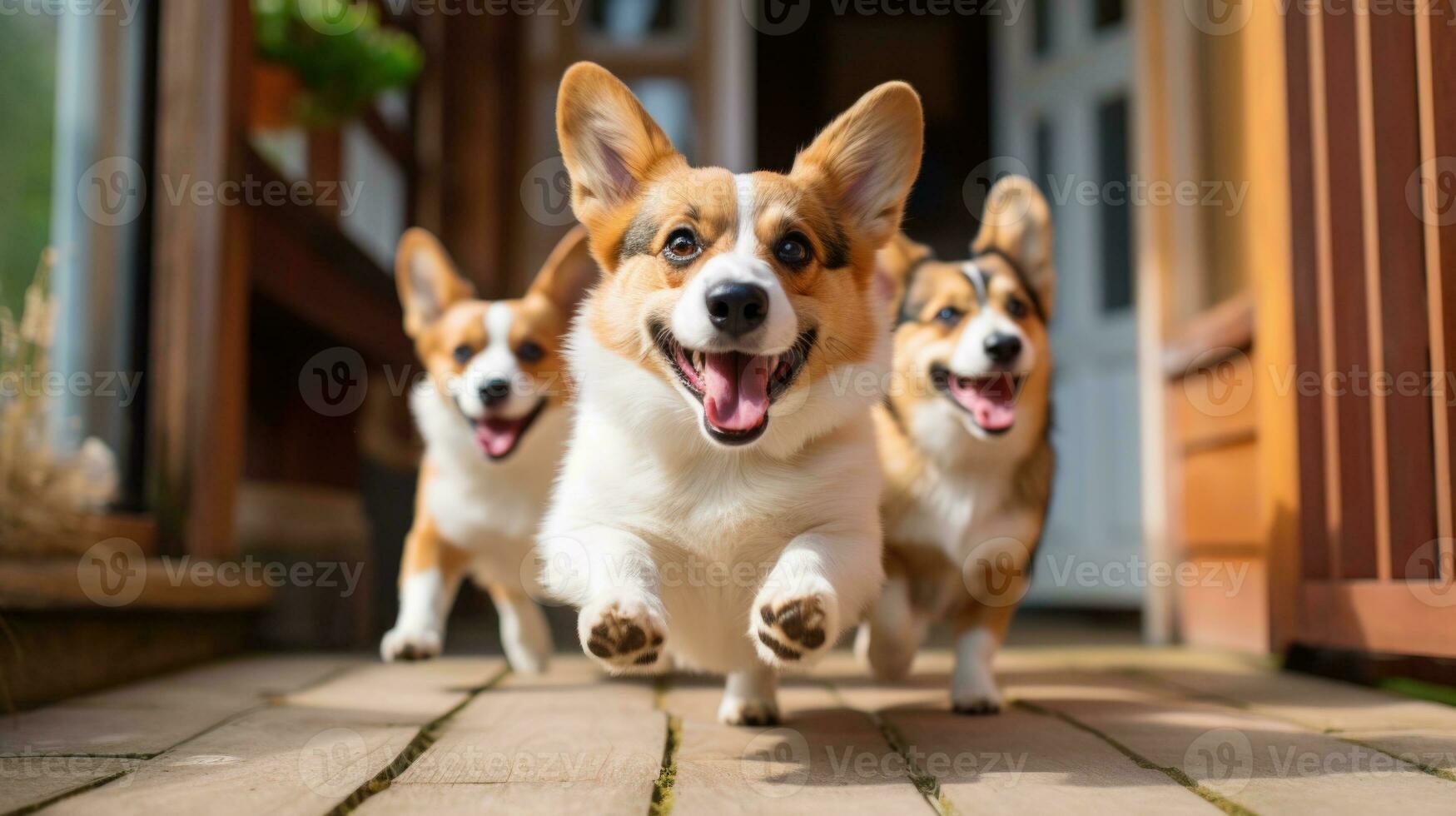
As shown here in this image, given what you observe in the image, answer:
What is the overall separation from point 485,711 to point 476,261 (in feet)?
12.8

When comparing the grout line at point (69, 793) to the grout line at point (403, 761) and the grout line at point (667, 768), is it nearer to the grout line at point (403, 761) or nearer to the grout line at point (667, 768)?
the grout line at point (403, 761)

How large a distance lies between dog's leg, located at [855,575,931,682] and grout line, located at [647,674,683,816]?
1.62 feet

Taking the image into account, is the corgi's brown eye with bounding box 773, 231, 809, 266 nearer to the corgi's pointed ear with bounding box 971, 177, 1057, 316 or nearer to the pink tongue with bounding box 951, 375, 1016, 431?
the pink tongue with bounding box 951, 375, 1016, 431

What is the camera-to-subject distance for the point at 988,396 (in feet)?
8.60

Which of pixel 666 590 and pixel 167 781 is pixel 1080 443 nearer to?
pixel 666 590

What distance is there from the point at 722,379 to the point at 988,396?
0.90 meters

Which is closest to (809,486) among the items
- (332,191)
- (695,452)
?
(695,452)

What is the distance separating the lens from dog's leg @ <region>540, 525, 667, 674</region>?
1.70m

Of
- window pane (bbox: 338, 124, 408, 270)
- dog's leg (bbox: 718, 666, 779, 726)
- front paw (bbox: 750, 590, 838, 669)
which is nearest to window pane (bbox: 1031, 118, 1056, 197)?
window pane (bbox: 338, 124, 408, 270)

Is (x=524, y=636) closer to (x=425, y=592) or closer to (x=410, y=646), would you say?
(x=425, y=592)

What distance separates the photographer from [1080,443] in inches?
237

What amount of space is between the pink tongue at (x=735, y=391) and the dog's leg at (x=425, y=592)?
1077mm

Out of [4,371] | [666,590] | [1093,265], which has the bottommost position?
[666,590]

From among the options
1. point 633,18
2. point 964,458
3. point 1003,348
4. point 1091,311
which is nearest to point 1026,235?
point 1003,348
